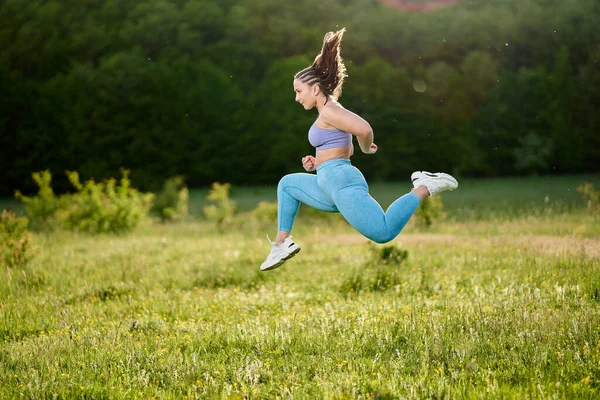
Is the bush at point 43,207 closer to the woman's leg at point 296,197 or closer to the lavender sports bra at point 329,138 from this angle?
the woman's leg at point 296,197

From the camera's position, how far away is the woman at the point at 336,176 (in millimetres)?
4488

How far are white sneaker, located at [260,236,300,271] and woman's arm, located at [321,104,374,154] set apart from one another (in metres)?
0.99

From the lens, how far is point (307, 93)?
4727 millimetres

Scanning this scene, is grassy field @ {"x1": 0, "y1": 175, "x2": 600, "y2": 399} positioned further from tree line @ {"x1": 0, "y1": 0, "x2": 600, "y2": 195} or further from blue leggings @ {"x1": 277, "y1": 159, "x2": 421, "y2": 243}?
tree line @ {"x1": 0, "y1": 0, "x2": 600, "y2": 195}

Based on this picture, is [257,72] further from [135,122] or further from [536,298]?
[536,298]

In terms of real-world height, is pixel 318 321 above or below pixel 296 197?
below

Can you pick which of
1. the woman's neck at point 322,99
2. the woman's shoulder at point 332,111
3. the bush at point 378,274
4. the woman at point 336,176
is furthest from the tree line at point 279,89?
the woman's shoulder at point 332,111

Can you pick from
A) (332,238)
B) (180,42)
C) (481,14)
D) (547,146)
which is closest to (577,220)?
(332,238)

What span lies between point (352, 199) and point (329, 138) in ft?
1.67

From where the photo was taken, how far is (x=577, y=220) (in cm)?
1388

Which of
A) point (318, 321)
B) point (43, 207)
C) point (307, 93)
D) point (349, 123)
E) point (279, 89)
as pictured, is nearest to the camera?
point (349, 123)

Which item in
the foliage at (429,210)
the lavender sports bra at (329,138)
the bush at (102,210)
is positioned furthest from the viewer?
the bush at (102,210)

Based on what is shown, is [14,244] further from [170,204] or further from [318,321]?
[170,204]

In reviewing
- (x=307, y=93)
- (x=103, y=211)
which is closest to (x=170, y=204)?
(x=103, y=211)
